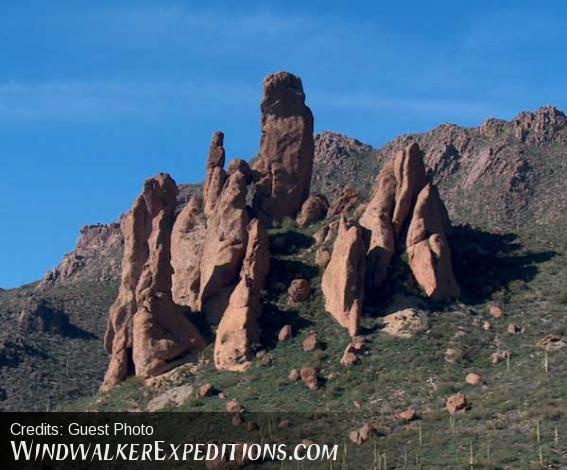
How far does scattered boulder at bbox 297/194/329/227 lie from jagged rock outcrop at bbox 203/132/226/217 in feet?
20.5

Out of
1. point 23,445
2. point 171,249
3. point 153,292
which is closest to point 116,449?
point 23,445

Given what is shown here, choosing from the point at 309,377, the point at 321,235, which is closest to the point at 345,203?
the point at 321,235

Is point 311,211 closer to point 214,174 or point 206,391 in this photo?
point 214,174

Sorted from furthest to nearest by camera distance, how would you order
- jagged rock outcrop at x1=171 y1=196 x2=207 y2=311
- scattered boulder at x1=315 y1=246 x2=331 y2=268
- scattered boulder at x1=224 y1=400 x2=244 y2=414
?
jagged rock outcrop at x1=171 y1=196 x2=207 y2=311 < scattered boulder at x1=315 y1=246 x2=331 y2=268 < scattered boulder at x1=224 y1=400 x2=244 y2=414

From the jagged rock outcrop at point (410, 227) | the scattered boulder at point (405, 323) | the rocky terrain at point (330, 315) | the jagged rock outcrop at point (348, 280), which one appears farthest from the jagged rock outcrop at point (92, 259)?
the scattered boulder at point (405, 323)

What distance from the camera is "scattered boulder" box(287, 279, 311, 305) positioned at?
85.7 metres

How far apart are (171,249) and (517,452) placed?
127 ft

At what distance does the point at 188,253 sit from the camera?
302ft

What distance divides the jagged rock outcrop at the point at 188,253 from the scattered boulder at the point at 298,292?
22.4 ft

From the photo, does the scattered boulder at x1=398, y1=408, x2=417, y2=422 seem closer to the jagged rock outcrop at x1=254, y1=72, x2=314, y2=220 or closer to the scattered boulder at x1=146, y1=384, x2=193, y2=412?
the scattered boulder at x1=146, y1=384, x2=193, y2=412

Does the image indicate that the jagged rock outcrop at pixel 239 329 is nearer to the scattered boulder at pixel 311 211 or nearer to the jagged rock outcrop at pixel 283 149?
the scattered boulder at pixel 311 211

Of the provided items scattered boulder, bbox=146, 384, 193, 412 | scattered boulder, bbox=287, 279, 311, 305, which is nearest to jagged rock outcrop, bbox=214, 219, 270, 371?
scattered boulder, bbox=287, 279, 311, 305

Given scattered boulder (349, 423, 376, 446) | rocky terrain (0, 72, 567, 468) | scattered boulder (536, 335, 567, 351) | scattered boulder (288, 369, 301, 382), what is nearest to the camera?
scattered boulder (349, 423, 376, 446)

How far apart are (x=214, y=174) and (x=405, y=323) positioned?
21.8 m
